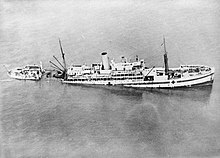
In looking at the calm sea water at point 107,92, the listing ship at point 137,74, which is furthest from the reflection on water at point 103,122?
the listing ship at point 137,74

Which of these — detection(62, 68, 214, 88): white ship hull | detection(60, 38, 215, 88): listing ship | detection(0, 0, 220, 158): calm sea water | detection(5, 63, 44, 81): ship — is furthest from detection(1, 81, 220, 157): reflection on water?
detection(5, 63, 44, 81): ship

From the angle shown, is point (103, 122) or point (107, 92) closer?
point (103, 122)

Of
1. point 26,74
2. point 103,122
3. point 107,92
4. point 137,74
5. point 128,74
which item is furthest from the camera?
point 26,74

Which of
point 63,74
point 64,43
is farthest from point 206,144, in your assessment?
point 64,43

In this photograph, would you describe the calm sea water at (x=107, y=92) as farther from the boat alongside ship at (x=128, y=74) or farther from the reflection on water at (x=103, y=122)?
the boat alongside ship at (x=128, y=74)

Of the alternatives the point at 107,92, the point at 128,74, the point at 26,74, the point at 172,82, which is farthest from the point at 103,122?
the point at 26,74

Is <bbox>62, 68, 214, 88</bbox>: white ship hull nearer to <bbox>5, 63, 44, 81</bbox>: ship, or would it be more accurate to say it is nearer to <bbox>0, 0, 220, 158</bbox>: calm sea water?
<bbox>0, 0, 220, 158</bbox>: calm sea water

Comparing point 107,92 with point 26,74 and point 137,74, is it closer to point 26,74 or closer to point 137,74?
point 137,74
